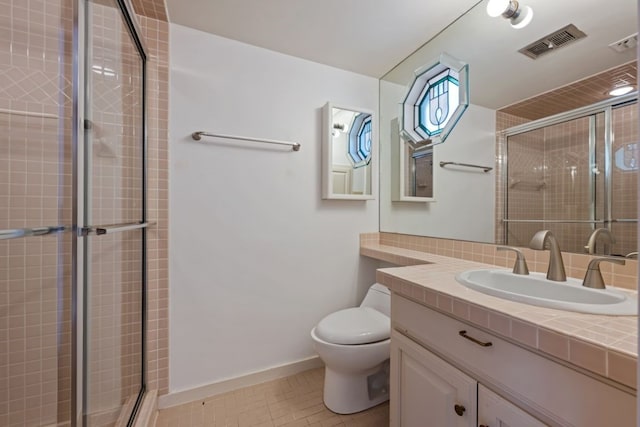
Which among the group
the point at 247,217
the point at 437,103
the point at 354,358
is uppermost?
the point at 437,103

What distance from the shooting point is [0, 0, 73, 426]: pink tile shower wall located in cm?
100

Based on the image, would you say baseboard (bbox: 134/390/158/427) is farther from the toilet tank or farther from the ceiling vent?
the ceiling vent

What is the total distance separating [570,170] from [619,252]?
34 cm

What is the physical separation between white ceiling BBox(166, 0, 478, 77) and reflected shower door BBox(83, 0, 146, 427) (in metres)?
0.45

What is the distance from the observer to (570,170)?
1.07m

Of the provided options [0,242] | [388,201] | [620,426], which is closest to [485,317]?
[620,426]

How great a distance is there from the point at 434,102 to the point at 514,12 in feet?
1.78

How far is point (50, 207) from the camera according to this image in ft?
3.36

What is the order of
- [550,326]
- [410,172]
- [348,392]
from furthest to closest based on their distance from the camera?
[410,172] → [348,392] → [550,326]

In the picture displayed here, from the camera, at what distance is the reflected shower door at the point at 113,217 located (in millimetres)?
949

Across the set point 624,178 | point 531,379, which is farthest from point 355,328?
point 624,178

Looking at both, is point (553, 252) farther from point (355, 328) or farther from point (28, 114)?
point (28, 114)

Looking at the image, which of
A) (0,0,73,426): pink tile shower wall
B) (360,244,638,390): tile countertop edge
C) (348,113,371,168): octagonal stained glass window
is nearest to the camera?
(360,244,638,390): tile countertop edge

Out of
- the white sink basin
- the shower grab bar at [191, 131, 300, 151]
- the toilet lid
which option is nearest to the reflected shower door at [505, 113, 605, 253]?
the white sink basin
